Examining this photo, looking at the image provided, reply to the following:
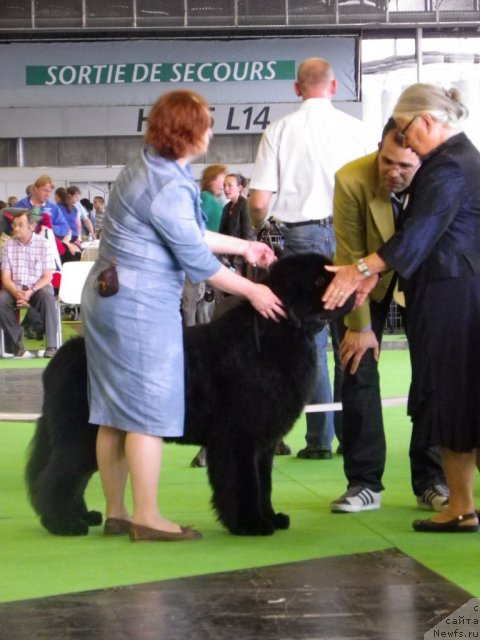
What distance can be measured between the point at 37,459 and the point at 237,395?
83 cm

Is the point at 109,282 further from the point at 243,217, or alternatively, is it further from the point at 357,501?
the point at 243,217

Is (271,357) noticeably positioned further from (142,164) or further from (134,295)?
(142,164)

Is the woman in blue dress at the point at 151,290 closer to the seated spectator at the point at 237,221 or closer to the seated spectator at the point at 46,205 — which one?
the seated spectator at the point at 237,221

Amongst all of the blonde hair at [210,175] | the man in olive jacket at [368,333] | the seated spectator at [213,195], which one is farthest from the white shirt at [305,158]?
the blonde hair at [210,175]

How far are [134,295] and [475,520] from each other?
142 centimetres

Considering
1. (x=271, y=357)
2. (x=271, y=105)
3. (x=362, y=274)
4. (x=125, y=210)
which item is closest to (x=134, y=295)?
(x=125, y=210)

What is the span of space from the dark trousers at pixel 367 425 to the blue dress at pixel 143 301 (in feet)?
2.94

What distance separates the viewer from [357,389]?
441cm

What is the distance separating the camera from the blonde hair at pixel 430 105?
3684 millimetres

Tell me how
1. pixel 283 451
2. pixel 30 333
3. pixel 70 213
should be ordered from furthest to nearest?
pixel 70 213, pixel 30 333, pixel 283 451

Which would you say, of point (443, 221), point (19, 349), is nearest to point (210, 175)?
point (19, 349)

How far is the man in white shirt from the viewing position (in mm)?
5680

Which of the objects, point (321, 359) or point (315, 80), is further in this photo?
point (315, 80)

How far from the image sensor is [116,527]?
13.1 feet
